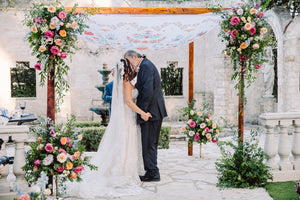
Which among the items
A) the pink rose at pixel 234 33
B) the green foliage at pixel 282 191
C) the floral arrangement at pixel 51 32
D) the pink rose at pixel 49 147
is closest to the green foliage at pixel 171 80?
the pink rose at pixel 234 33

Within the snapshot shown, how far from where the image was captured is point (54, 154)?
3908 mm

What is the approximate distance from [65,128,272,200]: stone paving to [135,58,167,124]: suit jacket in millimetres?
1037

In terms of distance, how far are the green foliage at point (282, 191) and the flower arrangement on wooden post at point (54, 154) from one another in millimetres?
2520

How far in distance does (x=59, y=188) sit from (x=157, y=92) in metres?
1.99

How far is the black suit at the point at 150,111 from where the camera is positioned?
487 cm

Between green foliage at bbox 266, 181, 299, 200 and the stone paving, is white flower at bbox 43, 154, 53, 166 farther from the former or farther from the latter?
green foliage at bbox 266, 181, 299, 200

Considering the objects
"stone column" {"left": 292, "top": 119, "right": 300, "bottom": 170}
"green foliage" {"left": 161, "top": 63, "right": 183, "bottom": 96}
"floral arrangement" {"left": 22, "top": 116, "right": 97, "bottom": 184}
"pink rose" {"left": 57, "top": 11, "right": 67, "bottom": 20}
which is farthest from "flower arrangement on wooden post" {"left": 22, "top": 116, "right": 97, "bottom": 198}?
"green foliage" {"left": 161, "top": 63, "right": 183, "bottom": 96}

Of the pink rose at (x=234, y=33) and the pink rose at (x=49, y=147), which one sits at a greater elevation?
the pink rose at (x=234, y=33)

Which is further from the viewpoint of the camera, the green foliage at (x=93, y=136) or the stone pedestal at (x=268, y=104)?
the stone pedestal at (x=268, y=104)

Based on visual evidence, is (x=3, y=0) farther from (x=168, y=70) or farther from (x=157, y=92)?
(x=157, y=92)

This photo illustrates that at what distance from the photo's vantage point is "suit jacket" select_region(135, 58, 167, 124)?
15.8 ft

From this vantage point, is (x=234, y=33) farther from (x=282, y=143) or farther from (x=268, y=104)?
(x=268, y=104)

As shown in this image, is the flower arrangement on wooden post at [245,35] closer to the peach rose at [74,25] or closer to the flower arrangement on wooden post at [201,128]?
the flower arrangement on wooden post at [201,128]

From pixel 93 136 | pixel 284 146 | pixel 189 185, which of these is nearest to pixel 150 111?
pixel 189 185
